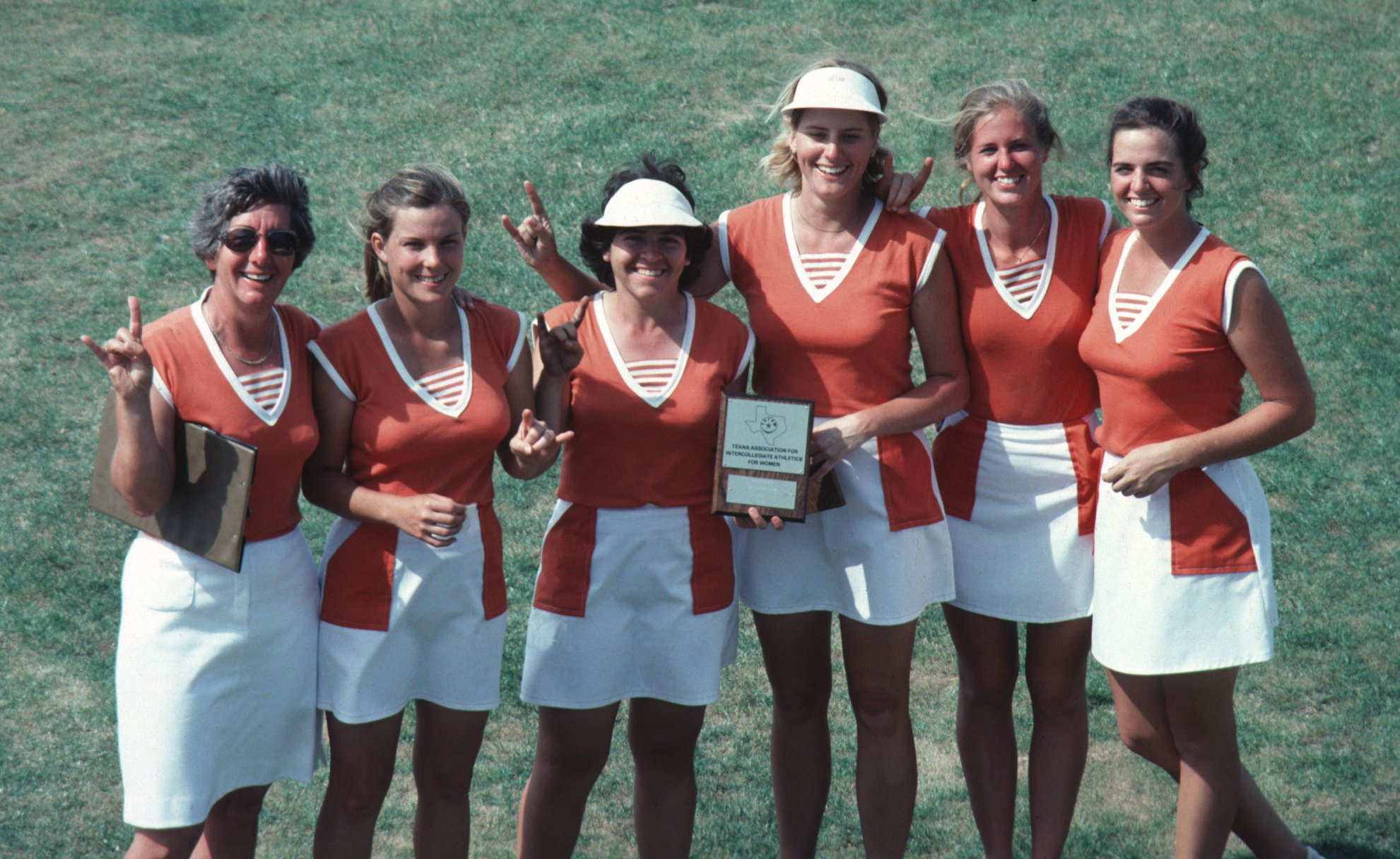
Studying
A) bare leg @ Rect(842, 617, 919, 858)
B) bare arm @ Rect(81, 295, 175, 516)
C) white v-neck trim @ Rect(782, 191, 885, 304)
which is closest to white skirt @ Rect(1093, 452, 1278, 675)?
bare leg @ Rect(842, 617, 919, 858)

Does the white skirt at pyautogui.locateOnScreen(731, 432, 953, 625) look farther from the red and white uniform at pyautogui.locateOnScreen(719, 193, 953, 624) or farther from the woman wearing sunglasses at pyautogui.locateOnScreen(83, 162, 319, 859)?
the woman wearing sunglasses at pyautogui.locateOnScreen(83, 162, 319, 859)

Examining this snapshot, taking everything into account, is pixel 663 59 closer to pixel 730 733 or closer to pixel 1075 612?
pixel 730 733

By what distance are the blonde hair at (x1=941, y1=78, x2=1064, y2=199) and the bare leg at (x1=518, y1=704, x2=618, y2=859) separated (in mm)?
1826

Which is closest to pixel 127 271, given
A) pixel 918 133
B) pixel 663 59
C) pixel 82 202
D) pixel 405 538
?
pixel 82 202

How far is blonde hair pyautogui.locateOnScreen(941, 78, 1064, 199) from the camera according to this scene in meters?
3.92

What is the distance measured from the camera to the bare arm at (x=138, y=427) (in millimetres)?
3250

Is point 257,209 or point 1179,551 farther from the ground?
point 257,209

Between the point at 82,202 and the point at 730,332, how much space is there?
7.18 meters

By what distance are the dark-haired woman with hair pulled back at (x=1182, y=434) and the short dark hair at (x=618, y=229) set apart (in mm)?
1100

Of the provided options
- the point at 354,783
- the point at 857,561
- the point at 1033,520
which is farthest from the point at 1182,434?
the point at 354,783

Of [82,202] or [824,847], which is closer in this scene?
[824,847]

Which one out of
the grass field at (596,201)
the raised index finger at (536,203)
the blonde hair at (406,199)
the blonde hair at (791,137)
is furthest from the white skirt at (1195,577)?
the blonde hair at (406,199)

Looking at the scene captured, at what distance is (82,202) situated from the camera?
9586mm

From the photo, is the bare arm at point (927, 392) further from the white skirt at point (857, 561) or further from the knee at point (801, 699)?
the knee at point (801, 699)
